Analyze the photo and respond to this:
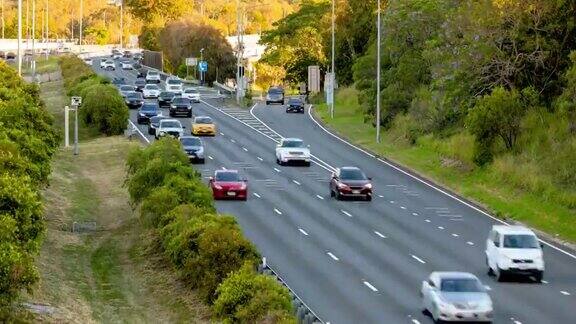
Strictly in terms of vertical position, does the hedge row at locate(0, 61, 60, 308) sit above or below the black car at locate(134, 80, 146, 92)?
below

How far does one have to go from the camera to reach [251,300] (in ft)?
91.2

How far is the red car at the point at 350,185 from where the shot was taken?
53.8m

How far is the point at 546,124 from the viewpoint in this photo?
62469 mm

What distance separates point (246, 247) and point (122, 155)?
34711 millimetres

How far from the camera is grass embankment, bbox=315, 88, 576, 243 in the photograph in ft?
163

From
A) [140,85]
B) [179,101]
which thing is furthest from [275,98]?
[179,101]

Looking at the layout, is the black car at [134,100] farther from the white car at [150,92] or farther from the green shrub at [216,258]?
the green shrub at [216,258]

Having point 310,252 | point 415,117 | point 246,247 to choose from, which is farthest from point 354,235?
point 415,117

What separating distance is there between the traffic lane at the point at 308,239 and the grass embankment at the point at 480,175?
7.51 metres

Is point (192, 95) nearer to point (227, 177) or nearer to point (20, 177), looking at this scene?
point (227, 177)

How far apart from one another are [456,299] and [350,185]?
23192mm

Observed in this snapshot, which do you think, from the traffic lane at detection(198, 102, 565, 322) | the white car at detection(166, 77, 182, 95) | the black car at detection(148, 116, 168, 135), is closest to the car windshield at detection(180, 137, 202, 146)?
the black car at detection(148, 116, 168, 135)

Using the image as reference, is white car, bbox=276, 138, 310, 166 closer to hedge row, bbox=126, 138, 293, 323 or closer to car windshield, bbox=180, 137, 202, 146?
car windshield, bbox=180, 137, 202, 146

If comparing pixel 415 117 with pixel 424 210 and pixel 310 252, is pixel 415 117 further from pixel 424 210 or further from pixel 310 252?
pixel 310 252
